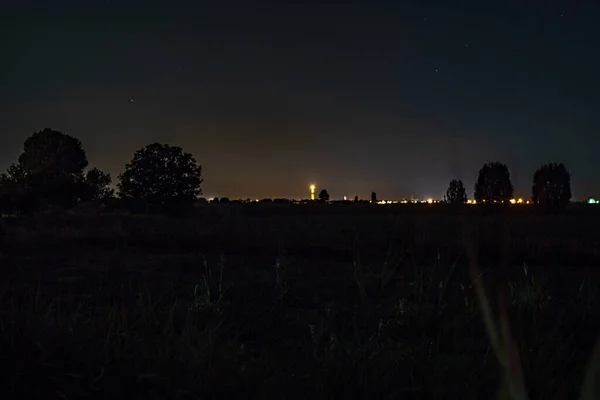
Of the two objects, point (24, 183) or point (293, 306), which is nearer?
point (293, 306)

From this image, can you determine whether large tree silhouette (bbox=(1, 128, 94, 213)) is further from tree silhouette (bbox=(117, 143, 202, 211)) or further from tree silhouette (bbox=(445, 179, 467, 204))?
tree silhouette (bbox=(445, 179, 467, 204))

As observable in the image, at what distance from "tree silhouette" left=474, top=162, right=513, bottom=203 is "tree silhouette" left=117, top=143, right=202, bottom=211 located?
3417cm

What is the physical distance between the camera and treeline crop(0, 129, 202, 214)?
4156cm

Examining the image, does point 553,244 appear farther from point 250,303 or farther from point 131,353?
point 131,353

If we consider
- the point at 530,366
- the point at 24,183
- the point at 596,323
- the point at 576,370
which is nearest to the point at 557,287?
the point at 596,323

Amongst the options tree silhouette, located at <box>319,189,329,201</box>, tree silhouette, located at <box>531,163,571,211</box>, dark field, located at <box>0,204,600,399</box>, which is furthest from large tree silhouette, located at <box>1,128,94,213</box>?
tree silhouette, located at <box>319,189,329,201</box>

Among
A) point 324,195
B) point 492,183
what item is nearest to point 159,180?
point 492,183

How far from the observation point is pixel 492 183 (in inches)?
2469

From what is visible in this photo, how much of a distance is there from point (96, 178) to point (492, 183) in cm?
4373

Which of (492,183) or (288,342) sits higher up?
(492,183)

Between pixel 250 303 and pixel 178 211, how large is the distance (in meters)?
37.3

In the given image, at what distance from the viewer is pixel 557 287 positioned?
11250mm

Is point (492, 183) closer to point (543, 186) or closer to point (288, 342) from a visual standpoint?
point (543, 186)

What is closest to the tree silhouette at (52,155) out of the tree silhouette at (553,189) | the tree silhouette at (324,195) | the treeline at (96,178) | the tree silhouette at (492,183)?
the treeline at (96,178)
